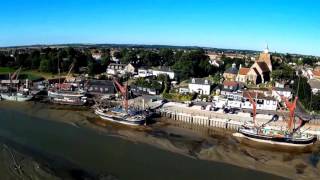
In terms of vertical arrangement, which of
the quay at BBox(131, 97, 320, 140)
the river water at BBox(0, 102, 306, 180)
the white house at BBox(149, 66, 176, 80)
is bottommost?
the river water at BBox(0, 102, 306, 180)

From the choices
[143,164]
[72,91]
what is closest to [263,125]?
[143,164]

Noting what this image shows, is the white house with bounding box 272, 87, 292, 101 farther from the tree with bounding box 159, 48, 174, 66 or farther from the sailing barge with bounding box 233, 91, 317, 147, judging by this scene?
the tree with bounding box 159, 48, 174, 66

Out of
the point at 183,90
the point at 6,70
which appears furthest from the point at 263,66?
the point at 6,70

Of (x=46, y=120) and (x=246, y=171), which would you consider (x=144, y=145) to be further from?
(x=46, y=120)

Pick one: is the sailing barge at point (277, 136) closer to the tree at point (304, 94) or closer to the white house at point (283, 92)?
the tree at point (304, 94)

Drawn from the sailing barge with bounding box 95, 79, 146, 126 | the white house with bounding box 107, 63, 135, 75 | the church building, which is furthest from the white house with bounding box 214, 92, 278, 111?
the white house with bounding box 107, 63, 135, 75

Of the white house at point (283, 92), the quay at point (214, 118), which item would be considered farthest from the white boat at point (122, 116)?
the white house at point (283, 92)
